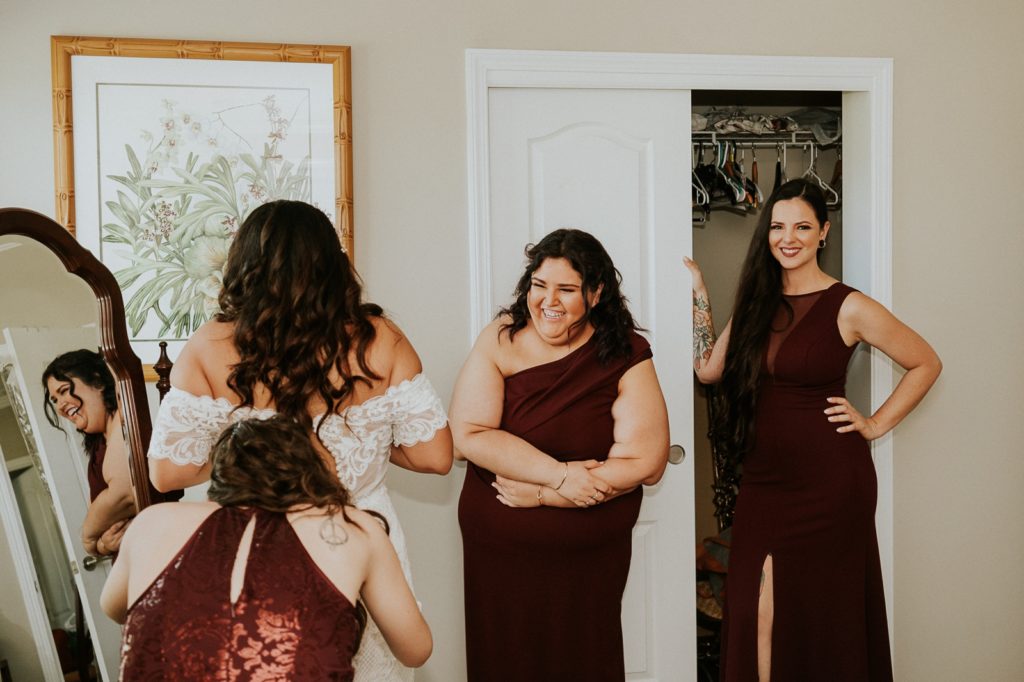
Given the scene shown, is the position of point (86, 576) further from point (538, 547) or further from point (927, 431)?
point (927, 431)

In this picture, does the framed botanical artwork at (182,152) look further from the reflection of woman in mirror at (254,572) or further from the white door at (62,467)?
the reflection of woman in mirror at (254,572)

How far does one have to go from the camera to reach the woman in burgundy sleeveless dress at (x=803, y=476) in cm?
239

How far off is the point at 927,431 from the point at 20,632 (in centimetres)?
275

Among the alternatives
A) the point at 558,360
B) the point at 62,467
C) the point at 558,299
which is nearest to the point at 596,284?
the point at 558,299

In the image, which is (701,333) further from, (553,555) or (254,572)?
(254,572)

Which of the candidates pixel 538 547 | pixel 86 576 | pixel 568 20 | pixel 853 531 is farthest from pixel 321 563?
pixel 568 20

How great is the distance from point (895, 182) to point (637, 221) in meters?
0.91

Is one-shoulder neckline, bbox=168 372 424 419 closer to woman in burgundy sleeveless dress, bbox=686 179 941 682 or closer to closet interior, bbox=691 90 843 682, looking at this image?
woman in burgundy sleeveless dress, bbox=686 179 941 682

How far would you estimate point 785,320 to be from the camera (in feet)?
8.00

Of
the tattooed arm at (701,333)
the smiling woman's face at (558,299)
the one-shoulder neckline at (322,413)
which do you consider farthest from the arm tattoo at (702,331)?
the one-shoulder neckline at (322,413)

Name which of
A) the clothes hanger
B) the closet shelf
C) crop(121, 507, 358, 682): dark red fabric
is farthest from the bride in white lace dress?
the clothes hanger

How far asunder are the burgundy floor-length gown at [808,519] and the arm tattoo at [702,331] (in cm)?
27

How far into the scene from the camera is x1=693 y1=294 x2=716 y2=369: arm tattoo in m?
2.66

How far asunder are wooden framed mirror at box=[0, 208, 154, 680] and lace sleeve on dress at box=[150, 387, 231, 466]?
0.26 meters
